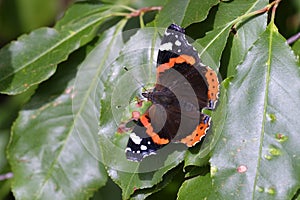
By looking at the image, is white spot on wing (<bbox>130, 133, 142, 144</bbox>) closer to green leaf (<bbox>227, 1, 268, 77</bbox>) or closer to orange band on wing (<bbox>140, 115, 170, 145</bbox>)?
orange band on wing (<bbox>140, 115, 170, 145</bbox>)

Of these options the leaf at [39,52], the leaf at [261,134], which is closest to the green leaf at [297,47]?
the leaf at [261,134]

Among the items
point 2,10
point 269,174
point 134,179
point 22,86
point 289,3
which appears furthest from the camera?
point 2,10

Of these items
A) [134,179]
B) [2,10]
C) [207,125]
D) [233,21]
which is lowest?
[2,10]

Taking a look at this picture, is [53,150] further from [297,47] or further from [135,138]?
[297,47]

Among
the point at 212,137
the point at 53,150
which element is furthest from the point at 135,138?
the point at 53,150

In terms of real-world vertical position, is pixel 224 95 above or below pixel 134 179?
above

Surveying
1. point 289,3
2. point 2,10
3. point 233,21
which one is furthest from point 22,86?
point 2,10

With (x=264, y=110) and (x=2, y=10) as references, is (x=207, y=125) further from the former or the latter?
(x=2, y=10)
